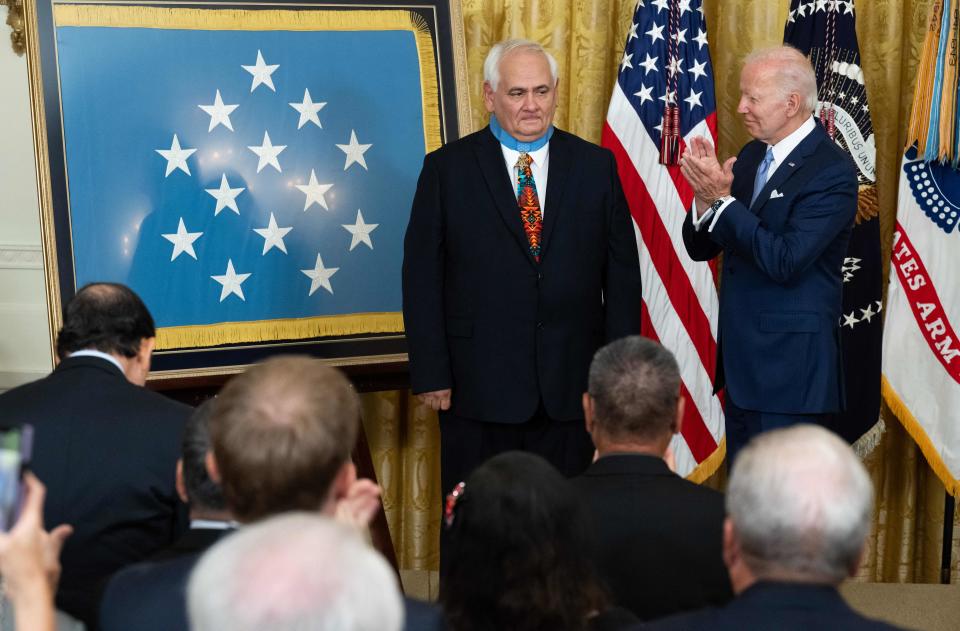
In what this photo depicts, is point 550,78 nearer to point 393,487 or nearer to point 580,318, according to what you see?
point 580,318

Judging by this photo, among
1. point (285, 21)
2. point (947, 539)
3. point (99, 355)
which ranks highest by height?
point (285, 21)

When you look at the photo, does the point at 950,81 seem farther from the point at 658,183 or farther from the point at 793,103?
the point at 658,183

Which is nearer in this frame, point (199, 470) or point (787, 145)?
point (199, 470)

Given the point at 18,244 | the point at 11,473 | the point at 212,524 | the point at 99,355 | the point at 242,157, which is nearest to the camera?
the point at 11,473

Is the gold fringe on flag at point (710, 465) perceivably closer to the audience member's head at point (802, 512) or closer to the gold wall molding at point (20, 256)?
the gold wall molding at point (20, 256)

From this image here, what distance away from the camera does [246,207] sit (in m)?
4.12

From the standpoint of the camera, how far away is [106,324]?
9.07ft

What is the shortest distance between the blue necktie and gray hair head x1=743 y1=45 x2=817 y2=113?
18cm

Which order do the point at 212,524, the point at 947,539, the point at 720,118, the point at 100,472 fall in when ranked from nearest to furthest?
the point at 212,524, the point at 100,472, the point at 947,539, the point at 720,118

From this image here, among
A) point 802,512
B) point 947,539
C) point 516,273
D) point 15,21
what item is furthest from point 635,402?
point 15,21

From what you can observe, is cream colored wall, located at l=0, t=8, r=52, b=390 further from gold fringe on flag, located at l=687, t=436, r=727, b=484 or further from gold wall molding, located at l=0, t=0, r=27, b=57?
gold fringe on flag, located at l=687, t=436, r=727, b=484

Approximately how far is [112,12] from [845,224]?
2.38m

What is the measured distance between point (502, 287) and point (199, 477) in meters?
1.92

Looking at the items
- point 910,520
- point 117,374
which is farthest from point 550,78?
point 910,520
